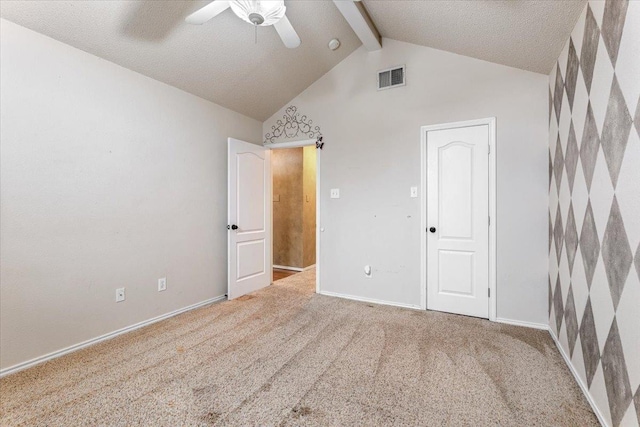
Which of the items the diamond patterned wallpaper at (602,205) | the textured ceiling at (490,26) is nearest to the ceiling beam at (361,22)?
the textured ceiling at (490,26)

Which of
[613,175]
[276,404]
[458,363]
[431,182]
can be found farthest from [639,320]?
[431,182]

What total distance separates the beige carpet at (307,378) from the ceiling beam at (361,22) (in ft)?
9.50

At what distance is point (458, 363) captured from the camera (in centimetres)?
212

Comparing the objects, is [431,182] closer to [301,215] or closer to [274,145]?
[274,145]

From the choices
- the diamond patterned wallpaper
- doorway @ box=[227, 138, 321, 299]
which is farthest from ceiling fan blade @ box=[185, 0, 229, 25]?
the diamond patterned wallpaper

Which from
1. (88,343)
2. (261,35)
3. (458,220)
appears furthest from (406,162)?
(88,343)

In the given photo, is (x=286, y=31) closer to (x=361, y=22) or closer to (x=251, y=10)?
(x=251, y=10)

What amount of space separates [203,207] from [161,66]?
1.48 meters

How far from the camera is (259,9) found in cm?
164

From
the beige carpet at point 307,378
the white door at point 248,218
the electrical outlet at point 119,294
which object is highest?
the white door at point 248,218

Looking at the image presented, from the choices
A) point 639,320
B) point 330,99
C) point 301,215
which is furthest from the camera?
point 301,215

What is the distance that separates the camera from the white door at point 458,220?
9.63ft

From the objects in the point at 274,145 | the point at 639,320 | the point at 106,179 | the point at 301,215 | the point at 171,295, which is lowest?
the point at 171,295

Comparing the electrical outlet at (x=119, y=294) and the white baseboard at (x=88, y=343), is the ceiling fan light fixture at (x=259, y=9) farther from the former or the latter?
the white baseboard at (x=88, y=343)
